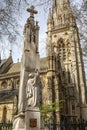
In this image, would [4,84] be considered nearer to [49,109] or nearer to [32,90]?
[49,109]

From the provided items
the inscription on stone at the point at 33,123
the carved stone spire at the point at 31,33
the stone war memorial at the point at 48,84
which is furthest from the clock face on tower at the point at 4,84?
the inscription on stone at the point at 33,123

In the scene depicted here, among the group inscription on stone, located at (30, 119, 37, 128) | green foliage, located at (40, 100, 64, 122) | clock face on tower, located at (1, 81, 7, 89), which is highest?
clock face on tower, located at (1, 81, 7, 89)

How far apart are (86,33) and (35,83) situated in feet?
10.3

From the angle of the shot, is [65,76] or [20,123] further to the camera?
[65,76]

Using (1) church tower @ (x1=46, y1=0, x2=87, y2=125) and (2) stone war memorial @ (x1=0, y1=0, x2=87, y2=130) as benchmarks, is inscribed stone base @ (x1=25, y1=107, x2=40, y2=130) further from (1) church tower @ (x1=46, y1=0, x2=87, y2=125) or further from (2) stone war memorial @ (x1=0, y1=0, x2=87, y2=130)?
(1) church tower @ (x1=46, y1=0, x2=87, y2=125)

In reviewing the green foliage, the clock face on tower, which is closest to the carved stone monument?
the green foliage

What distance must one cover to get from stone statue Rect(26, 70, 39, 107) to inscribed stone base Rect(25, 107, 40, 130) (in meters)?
0.29

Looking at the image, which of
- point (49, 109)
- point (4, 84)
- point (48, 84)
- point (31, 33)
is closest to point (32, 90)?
Result: point (31, 33)

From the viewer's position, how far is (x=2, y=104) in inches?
1256

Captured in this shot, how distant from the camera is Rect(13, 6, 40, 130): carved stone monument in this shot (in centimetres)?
831

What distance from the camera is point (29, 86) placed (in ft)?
29.4

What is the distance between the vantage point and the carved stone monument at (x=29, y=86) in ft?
27.3

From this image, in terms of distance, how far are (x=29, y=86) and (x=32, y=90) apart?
214mm

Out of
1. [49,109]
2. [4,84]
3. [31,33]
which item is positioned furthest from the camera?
[4,84]
